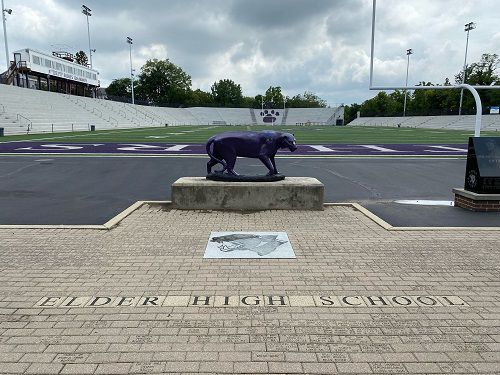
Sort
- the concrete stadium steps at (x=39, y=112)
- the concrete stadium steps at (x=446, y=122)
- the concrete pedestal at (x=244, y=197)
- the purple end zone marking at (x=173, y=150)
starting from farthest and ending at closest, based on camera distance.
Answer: the concrete stadium steps at (x=446, y=122)
the concrete stadium steps at (x=39, y=112)
the purple end zone marking at (x=173, y=150)
the concrete pedestal at (x=244, y=197)

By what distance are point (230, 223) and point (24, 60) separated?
52586mm

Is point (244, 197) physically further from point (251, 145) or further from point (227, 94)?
point (227, 94)

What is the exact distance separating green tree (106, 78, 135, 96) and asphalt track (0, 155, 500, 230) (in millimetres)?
103841

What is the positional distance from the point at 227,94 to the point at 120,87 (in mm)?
35916

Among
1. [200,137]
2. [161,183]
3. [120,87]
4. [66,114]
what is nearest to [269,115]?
[120,87]

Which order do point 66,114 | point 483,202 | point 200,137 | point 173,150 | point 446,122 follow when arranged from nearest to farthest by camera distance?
point 483,202, point 173,150, point 200,137, point 66,114, point 446,122

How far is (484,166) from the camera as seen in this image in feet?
26.9

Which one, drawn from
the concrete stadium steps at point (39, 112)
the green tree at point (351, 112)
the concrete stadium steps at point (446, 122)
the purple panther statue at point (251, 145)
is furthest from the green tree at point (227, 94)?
the purple panther statue at point (251, 145)

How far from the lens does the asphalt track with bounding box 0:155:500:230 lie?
25.5ft

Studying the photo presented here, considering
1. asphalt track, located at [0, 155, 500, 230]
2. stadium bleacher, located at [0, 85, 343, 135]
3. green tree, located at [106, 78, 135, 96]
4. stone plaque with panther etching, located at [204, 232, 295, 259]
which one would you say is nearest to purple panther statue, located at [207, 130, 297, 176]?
asphalt track, located at [0, 155, 500, 230]

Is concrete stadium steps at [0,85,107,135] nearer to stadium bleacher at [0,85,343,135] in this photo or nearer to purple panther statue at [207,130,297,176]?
stadium bleacher at [0,85,343,135]

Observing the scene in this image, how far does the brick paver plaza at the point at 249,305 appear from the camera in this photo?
312cm

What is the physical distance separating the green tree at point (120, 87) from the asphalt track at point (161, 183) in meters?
104

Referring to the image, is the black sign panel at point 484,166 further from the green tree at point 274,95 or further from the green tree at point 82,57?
the green tree at point 274,95
